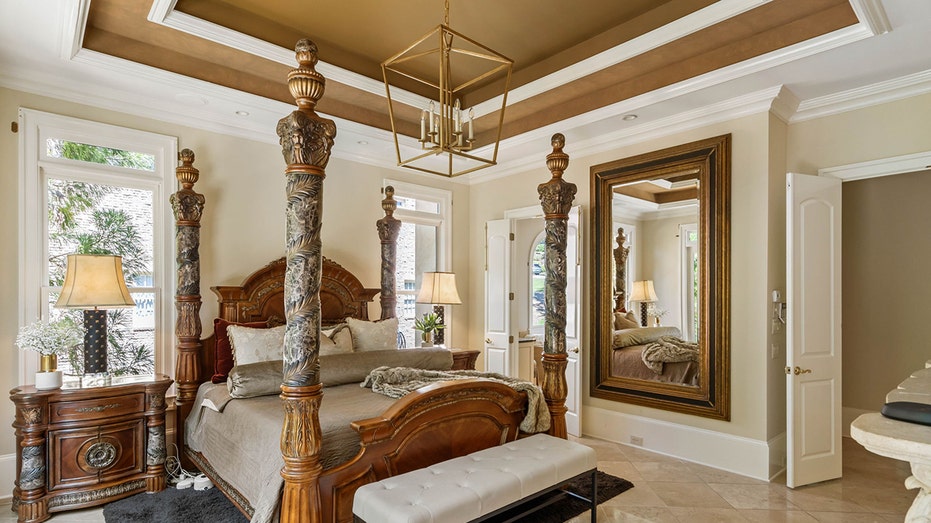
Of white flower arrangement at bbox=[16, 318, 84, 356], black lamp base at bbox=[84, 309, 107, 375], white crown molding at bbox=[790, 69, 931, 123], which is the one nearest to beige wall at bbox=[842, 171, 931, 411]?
white crown molding at bbox=[790, 69, 931, 123]

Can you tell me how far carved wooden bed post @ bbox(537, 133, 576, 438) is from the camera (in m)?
3.59

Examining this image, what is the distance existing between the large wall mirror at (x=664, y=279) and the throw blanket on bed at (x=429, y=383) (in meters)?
1.48

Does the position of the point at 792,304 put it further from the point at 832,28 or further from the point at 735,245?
the point at 832,28

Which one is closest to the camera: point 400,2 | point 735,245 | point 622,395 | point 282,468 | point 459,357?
point 282,468

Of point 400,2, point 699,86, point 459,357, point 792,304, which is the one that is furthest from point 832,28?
point 459,357

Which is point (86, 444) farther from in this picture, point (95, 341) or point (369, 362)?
point (369, 362)

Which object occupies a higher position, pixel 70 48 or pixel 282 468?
pixel 70 48

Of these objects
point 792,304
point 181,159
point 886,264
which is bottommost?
point 792,304

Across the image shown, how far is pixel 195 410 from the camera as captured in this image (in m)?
3.70

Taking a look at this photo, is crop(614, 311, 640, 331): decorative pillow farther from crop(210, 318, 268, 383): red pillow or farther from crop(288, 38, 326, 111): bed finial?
crop(288, 38, 326, 111): bed finial

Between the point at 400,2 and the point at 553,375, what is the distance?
287cm

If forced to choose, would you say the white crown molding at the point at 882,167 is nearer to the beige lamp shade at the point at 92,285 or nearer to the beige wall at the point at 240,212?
the beige wall at the point at 240,212

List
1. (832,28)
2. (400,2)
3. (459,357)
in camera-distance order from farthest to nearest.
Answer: (459,357) → (400,2) → (832,28)

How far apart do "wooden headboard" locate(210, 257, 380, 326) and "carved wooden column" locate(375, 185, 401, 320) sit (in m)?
0.15
